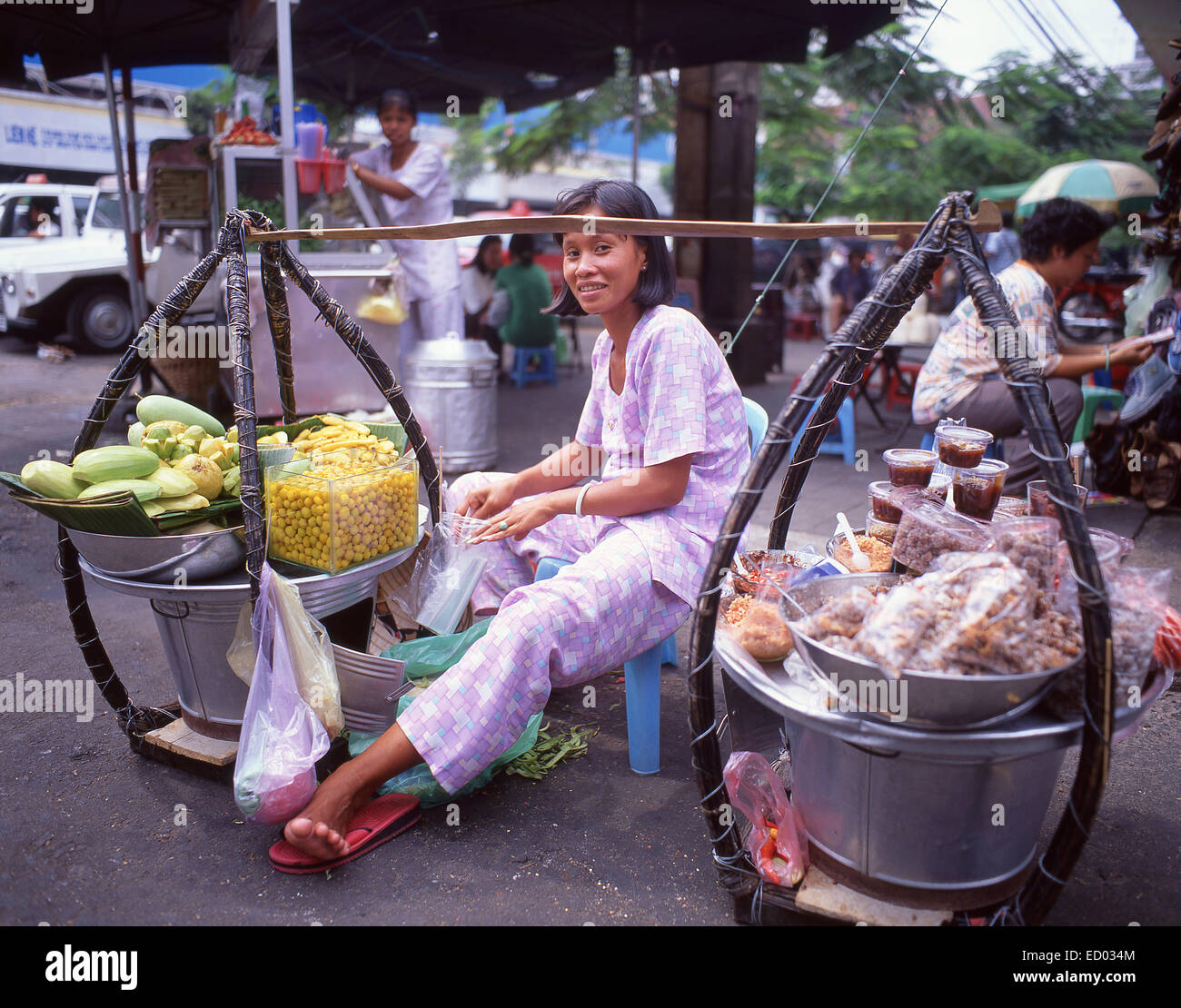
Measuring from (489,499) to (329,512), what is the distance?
0.57 meters

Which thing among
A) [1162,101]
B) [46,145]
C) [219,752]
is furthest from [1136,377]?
[46,145]

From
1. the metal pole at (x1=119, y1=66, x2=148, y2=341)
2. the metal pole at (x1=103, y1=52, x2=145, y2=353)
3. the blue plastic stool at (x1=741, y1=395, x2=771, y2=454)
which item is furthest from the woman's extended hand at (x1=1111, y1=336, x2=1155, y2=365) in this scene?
the metal pole at (x1=119, y1=66, x2=148, y2=341)

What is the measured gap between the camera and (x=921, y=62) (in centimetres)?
1133

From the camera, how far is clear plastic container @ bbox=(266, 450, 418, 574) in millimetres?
2309

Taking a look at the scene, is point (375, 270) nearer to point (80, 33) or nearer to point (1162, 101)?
point (80, 33)

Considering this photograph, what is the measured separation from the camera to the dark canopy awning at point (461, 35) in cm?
664

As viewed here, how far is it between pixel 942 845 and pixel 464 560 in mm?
1579

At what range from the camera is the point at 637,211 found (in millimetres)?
2443

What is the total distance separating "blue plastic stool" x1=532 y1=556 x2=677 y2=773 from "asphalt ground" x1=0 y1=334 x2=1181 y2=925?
7 centimetres

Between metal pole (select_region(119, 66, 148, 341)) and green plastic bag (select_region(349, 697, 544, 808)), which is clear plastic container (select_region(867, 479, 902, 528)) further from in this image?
metal pole (select_region(119, 66, 148, 341))

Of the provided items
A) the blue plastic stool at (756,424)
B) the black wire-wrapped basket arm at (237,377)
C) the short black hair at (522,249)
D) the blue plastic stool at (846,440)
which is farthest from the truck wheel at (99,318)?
the blue plastic stool at (756,424)

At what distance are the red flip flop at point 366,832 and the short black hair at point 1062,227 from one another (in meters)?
3.57

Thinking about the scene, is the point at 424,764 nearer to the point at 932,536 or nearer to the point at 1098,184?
the point at 932,536

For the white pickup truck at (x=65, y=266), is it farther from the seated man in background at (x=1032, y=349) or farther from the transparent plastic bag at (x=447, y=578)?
the seated man in background at (x=1032, y=349)
